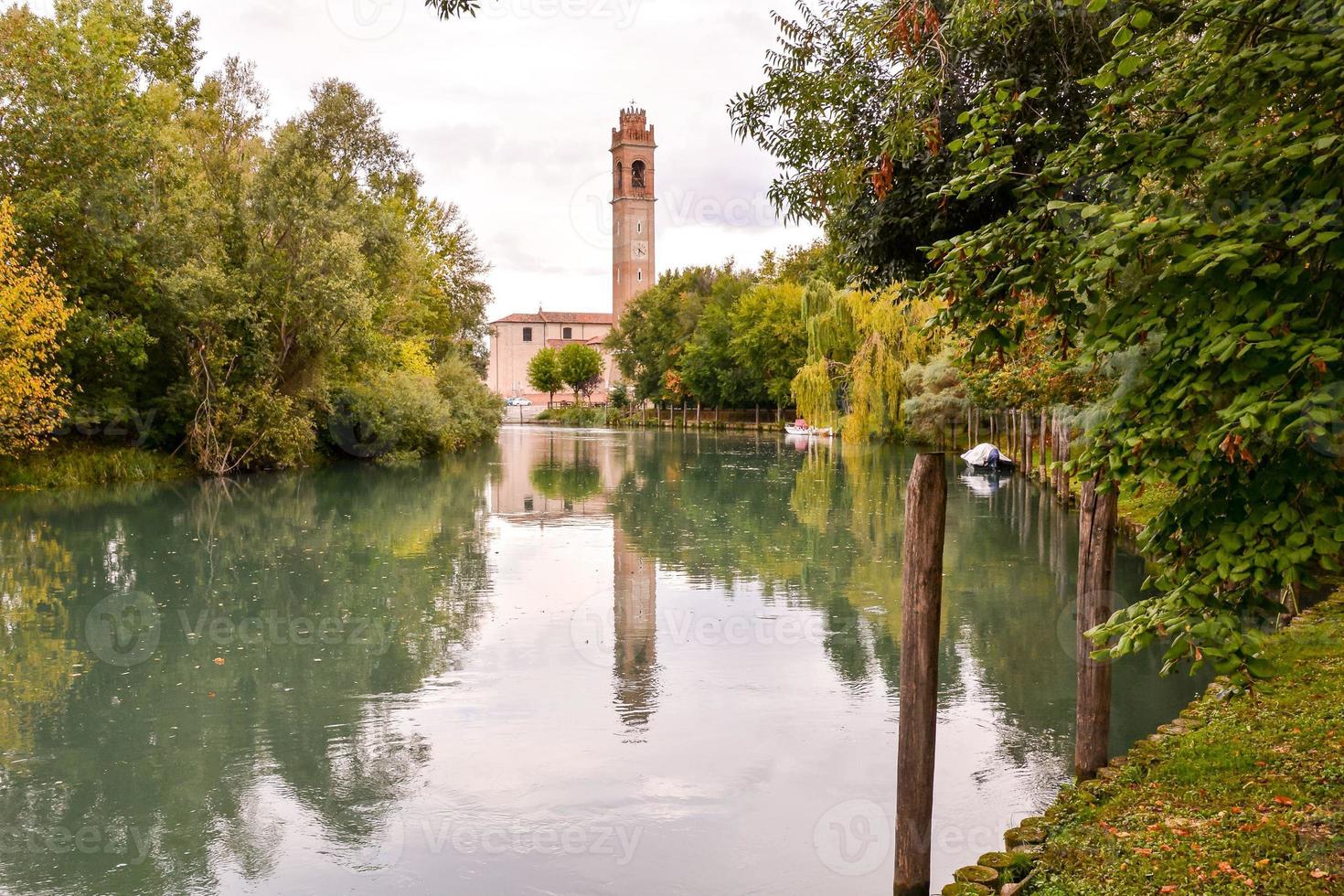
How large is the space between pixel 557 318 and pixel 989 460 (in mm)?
89244

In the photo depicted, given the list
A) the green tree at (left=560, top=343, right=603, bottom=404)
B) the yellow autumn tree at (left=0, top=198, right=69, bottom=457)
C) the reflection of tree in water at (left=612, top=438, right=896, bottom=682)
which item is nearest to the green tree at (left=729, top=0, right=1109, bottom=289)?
the reflection of tree in water at (left=612, top=438, right=896, bottom=682)

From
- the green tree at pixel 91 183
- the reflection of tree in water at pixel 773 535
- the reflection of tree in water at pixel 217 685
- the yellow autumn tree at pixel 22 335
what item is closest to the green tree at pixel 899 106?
the reflection of tree in water at pixel 773 535

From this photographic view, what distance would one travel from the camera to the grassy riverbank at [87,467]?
24.5 metres

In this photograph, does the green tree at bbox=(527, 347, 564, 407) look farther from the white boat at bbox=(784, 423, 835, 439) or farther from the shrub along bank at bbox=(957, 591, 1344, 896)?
the shrub along bank at bbox=(957, 591, 1344, 896)

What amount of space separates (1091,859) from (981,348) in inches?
96.8

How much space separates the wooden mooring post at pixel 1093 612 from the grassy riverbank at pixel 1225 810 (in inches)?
9.4

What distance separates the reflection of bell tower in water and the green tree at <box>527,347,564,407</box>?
86754mm

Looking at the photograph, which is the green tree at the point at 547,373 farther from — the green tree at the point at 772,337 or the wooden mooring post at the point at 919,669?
the wooden mooring post at the point at 919,669

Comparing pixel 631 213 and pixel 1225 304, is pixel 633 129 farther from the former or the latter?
pixel 1225 304

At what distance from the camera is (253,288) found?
2920cm

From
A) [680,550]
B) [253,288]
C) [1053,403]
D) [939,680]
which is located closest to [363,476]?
[253,288]

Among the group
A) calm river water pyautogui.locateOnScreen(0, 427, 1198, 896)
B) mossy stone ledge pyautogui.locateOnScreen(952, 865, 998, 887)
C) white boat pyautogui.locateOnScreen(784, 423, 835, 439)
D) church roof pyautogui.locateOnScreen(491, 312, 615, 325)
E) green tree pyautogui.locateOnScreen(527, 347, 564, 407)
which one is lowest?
calm river water pyautogui.locateOnScreen(0, 427, 1198, 896)

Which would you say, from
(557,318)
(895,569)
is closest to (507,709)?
(895,569)

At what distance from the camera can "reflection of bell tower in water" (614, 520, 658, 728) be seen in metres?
8.98
